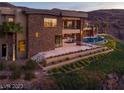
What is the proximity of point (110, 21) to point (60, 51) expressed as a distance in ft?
9.63

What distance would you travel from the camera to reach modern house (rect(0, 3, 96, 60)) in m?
13.9

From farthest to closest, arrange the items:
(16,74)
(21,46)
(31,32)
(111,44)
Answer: (111,44)
(31,32)
(21,46)
(16,74)

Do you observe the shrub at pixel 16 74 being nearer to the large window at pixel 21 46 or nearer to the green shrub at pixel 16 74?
the green shrub at pixel 16 74

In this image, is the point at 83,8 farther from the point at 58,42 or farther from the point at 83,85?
the point at 83,85

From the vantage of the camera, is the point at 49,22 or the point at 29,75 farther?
the point at 49,22

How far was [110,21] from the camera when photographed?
16625 mm

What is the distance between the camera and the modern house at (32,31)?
13.9 metres

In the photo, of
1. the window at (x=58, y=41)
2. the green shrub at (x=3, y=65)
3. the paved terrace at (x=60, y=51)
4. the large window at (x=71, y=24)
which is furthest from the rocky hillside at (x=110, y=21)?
the green shrub at (x=3, y=65)

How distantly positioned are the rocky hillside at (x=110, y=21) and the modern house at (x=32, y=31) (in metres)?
0.52

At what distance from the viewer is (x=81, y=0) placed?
12.5 meters

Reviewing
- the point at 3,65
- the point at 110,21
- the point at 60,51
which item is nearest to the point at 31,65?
the point at 3,65

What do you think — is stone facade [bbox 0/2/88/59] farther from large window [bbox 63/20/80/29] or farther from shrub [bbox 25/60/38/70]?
large window [bbox 63/20/80/29]

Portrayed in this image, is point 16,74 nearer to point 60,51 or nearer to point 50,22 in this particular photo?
point 60,51

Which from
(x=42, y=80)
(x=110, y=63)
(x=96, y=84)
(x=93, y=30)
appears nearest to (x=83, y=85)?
(x=96, y=84)
